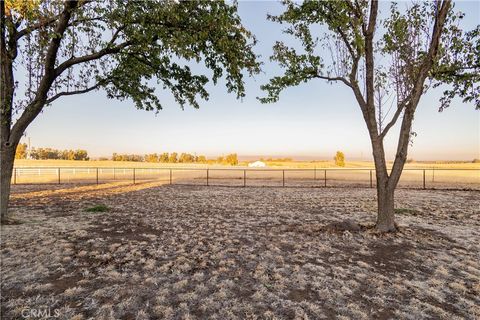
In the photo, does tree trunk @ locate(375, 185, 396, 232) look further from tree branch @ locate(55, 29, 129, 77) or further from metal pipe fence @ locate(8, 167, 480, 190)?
metal pipe fence @ locate(8, 167, 480, 190)

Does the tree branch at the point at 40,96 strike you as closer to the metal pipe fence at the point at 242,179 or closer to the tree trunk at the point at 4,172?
the tree trunk at the point at 4,172

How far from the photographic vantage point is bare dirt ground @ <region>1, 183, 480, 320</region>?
384 cm

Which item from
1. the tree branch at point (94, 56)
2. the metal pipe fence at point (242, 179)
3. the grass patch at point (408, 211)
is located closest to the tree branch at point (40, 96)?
the tree branch at point (94, 56)

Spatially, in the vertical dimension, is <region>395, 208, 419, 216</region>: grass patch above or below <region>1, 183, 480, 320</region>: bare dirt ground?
below

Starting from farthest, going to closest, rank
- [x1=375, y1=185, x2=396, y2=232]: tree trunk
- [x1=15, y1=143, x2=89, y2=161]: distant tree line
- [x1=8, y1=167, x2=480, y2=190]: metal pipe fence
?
[x1=15, y1=143, x2=89, y2=161]: distant tree line < [x1=8, y1=167, x2=480, y2=190]: metal pipe fence < [x1=375, y1=185, x2=396, y2=232]: tree trunk

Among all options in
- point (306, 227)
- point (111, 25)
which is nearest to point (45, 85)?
point (111, 25)

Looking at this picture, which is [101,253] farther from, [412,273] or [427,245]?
[427,245]

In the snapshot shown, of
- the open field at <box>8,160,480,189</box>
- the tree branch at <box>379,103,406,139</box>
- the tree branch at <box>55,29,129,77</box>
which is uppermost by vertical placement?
the tree branch at <box>55,29,129,77</box>

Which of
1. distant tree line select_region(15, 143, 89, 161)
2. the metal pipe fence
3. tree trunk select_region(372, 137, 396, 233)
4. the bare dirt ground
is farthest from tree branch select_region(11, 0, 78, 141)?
distant tree line select_region(15, 143, 89, 161)

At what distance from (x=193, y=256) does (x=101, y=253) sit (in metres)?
2.13

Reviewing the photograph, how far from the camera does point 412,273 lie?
17.0ft

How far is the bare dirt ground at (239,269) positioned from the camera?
3.84 meters

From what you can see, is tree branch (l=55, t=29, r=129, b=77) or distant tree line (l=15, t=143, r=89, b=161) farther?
distant tree line (l=15, t=143, r=89, b=161)

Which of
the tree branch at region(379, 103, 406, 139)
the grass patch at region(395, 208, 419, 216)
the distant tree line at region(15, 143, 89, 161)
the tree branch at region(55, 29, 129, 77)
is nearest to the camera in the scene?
the tree branch at region(379, 103, 406, 139)
